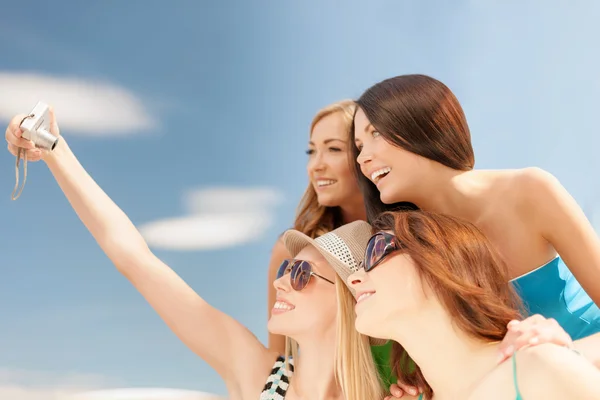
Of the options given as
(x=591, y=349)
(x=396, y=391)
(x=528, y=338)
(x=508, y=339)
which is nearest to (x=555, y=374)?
(x=528, y=338)

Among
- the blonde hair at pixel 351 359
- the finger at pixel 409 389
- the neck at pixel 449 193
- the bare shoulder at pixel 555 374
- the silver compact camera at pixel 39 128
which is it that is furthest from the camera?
the silver compact camera at pixel 39 128

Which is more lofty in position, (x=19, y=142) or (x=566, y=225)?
(x=19, y=142)

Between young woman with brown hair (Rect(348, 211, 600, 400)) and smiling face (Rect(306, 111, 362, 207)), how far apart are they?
1688 mm

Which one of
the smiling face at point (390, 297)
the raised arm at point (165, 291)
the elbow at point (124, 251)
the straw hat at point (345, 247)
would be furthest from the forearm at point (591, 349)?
the elbow at point (124, 251)

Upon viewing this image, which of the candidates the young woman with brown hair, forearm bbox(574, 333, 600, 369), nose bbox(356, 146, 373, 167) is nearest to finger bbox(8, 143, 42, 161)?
nose bbox(356, 146, 373, 167)

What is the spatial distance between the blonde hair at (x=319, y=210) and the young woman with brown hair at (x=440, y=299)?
180 centimetres

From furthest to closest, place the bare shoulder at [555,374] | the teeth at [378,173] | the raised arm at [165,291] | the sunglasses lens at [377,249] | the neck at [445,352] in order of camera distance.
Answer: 1. the raised arm at [165,291]
2. the teeth at [378,173]
3. the sunglasses lens at [377,249]
4. the neck at [445,352]
5. the bare shoulder at [555,374]

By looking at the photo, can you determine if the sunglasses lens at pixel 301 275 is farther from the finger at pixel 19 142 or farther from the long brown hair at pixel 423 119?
the finger at pixel 19 142

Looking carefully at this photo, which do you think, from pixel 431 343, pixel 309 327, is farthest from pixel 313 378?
pixel 431 343

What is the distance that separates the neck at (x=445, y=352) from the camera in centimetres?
279

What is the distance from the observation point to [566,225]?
353 cm

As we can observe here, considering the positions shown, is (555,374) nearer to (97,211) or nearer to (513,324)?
(513,324)

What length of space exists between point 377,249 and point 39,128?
7.36ft

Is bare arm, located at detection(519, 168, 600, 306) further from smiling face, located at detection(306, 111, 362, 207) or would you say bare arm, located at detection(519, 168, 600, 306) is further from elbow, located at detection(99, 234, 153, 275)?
elbow, located at detection(99, 234, 153, 275)
